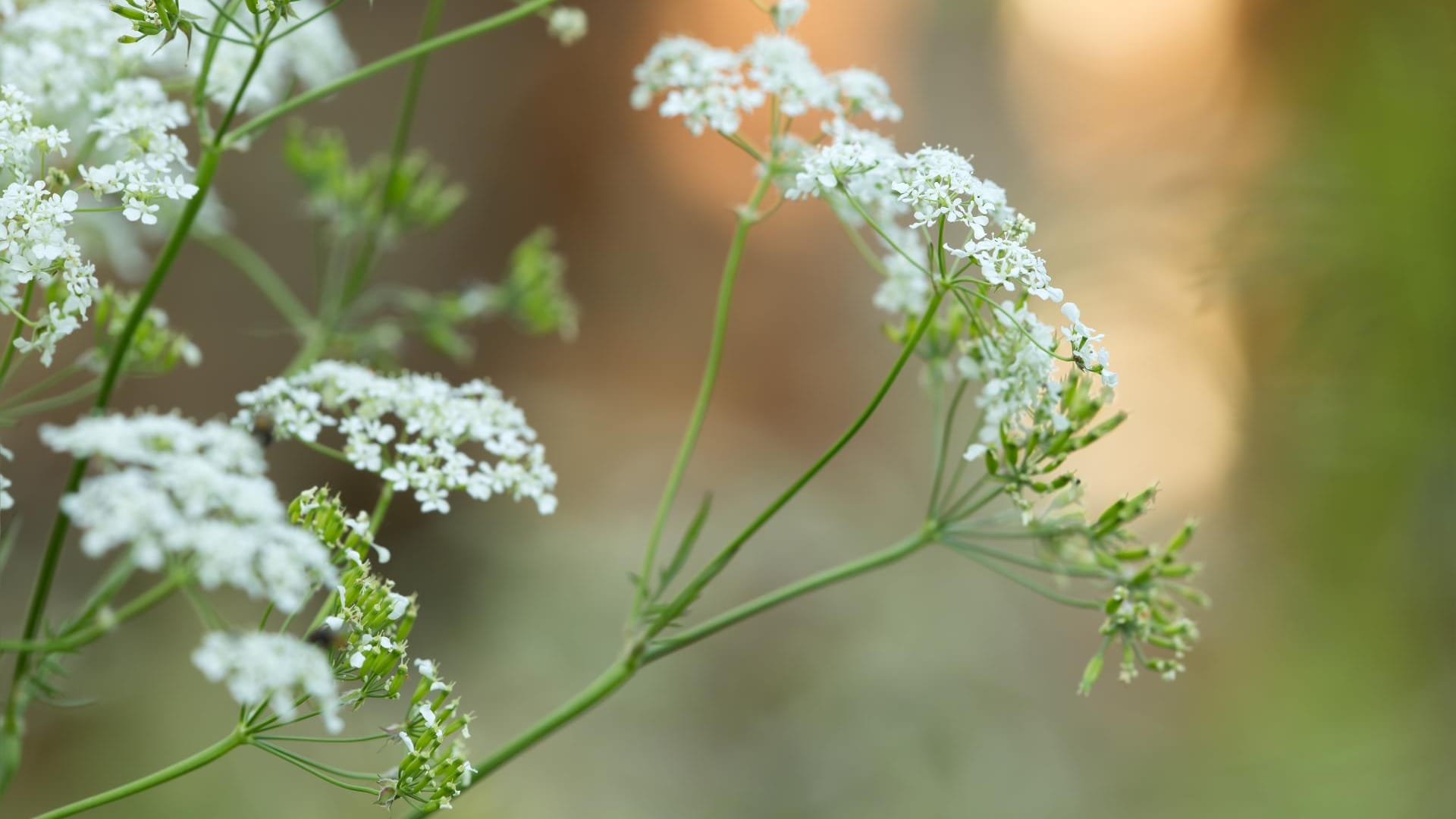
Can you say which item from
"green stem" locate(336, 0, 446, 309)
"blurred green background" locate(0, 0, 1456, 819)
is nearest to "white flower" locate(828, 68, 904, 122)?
"green stem" locate(336, 0, 446, 309)

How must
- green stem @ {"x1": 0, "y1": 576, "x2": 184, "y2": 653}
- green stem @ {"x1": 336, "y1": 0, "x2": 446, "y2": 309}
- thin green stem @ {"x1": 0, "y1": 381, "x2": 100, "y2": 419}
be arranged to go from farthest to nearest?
green stem @ {"x1": 336, "y1": 0, "x2": 446, "y2": 309} < thin green stem @ {"x1": 0, "y1": 381, "x2": 100, "y2": 419} < green stem @ {"x1": 0, "y1": 576, "x2": 184, "y2": 653}

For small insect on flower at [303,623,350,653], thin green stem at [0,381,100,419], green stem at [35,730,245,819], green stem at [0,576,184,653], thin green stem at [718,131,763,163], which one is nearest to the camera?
green stem at [0,576,184,653]

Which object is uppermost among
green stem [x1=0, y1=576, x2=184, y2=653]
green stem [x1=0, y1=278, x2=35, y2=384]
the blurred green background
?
the blurred green background

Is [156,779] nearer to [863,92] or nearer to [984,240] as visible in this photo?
[984,240]

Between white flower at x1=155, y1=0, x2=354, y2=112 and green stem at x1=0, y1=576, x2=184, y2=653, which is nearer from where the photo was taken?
green stem at x1=0, y1=576, x2=184, y2=653

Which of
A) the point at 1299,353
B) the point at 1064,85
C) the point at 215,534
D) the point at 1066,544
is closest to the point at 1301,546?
the point at 1299,353

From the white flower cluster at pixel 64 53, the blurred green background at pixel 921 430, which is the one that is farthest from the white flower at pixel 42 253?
the blurred green background at pixel 921 430

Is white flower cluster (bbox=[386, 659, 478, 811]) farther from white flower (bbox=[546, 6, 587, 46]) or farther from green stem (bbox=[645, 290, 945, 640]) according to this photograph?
white flower (bbox=[546, 6, 587, 46])

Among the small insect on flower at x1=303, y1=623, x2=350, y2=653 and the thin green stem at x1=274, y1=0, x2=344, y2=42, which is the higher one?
the thin green stem at x1=274, y1=0, x2=344, y2=42
